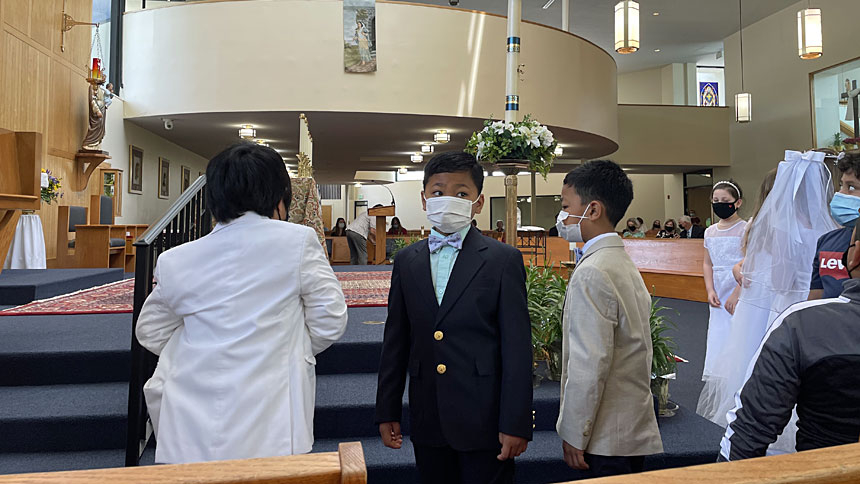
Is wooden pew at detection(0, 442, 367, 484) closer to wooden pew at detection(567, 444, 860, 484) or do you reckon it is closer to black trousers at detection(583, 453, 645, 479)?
wooden pew at detection(567, 444, 860, 484)

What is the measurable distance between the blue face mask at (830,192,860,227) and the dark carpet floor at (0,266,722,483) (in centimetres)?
108

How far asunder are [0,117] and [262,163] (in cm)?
678

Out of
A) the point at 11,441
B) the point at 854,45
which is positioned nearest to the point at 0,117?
the point at 11,441

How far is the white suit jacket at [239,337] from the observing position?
1.35 meters

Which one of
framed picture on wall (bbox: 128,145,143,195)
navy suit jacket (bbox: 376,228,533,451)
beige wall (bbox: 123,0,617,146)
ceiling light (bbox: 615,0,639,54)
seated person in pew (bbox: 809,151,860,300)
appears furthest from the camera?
framed picture on wall (bbox: 128,145,143,195)

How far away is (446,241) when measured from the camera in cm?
160

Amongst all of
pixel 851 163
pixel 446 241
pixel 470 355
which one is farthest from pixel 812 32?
pixel 470 355

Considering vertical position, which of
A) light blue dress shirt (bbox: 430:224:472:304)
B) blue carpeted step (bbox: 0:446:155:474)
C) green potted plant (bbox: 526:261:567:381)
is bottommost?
blue carpeted step (bbox: 0:446:155:474)

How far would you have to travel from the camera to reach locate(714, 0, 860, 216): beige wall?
1101cm

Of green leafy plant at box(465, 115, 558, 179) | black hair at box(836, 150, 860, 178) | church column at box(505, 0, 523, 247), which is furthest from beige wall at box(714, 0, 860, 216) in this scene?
black hair at box(836, 150, 860, 178)

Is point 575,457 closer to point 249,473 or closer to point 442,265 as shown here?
point 442,265

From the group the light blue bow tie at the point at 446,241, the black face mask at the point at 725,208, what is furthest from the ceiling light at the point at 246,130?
the light blue bow tie at the point at 446,241

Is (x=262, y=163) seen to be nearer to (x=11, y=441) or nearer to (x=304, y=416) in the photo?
(x=304, y=416)

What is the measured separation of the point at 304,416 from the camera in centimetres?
141
